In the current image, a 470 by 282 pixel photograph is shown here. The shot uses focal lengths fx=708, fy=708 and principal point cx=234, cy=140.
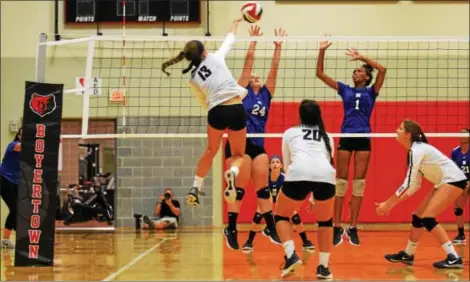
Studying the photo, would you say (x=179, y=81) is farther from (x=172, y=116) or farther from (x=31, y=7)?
(x=31, y=7)

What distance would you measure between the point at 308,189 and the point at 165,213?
812 cm

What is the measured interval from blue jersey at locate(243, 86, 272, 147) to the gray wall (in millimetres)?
6277

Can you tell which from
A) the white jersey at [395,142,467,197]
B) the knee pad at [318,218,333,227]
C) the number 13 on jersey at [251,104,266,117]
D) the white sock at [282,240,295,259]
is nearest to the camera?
the knee pad at [318,218,333,227]

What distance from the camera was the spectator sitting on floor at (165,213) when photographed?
14.1m

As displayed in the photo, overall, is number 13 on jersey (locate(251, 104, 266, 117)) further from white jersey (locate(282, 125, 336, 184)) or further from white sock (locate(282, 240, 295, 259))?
white sock (locate(282, 240, 295, 259))

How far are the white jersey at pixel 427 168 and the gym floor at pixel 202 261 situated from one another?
1.00 m

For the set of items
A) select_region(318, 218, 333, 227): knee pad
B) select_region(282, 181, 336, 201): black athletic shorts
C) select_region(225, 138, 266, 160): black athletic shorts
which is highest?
select_region(225, 138, 266, 160): black athletic shorts

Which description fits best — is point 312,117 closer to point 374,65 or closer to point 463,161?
point 374,65

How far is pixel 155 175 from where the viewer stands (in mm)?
14750

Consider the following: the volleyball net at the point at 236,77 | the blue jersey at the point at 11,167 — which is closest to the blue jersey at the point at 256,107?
the blue jersey at the point at 11,167

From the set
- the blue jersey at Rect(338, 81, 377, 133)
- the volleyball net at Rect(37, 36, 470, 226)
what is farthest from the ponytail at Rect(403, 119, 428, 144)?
the volleyball net at Rect(37, 36, 470, 226)

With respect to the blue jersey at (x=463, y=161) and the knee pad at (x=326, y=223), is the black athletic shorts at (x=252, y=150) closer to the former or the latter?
the knee pad at (x=326, y=223)

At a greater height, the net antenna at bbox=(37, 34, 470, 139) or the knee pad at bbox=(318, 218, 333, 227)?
the net antenna at bbox=(37, 34, 470, 139)

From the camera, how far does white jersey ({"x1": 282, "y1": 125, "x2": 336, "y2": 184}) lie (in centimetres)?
653
